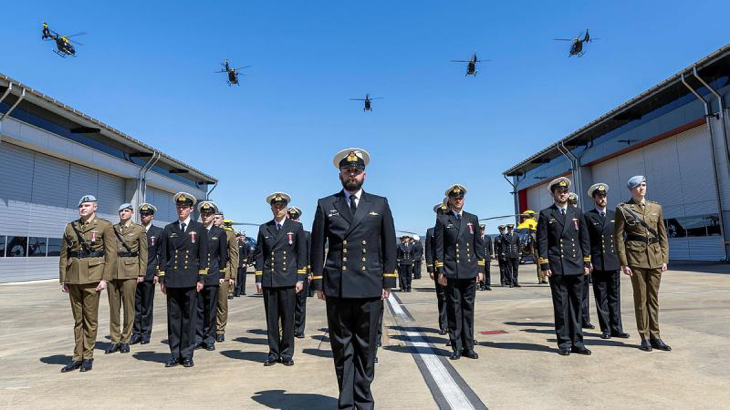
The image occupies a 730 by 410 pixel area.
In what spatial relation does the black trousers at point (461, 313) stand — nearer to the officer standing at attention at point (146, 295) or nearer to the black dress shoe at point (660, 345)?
the black dress shoe at point (660, 345)

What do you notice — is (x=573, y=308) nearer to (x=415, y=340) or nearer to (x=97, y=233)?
(x=415, y=340)

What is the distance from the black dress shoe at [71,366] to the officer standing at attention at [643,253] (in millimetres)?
6787

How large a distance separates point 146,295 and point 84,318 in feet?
6.34

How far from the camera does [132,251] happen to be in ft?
23.1

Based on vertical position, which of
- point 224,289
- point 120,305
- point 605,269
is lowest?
point 120,305

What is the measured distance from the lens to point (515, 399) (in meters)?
3.80

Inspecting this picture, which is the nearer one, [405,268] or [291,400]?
[291,400]

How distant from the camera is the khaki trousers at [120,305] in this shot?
6469 mm

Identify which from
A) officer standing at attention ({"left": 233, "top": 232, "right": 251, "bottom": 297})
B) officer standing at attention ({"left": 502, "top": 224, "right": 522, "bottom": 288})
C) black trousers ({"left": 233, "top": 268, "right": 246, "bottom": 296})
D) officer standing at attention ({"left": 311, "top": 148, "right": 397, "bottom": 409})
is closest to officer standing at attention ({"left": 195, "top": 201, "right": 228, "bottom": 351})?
officer standing at attention ({"left": 311, "top": 148, "right": 397, "bottom": 409})

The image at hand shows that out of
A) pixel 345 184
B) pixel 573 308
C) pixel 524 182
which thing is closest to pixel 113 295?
pixel 345 184

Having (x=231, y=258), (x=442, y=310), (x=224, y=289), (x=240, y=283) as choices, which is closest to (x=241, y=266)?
(x=240, y=283)

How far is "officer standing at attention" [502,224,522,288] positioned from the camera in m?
15.8

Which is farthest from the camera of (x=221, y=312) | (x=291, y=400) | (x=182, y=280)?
(x=221, y=312)

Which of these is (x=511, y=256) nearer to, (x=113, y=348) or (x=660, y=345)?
(x=660, y=345)
